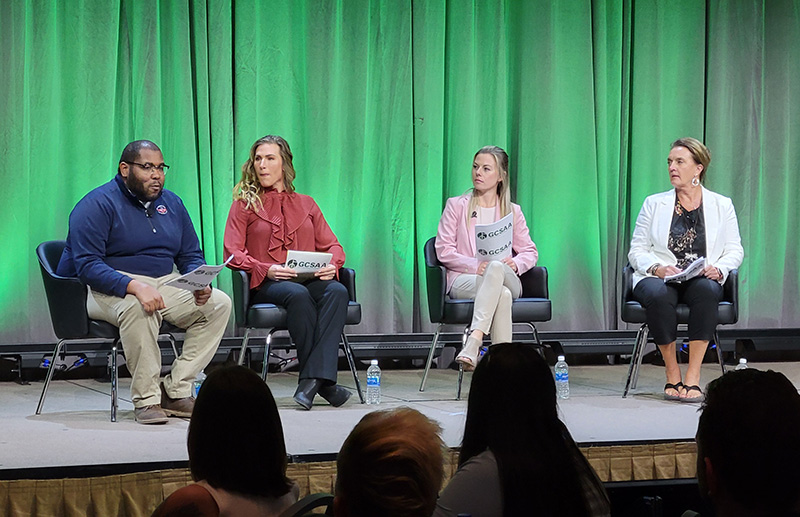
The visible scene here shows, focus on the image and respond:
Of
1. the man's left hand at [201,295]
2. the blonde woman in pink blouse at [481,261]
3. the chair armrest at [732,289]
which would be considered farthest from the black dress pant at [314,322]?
the chair armrest at [732,289]

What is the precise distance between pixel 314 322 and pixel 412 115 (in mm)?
1814

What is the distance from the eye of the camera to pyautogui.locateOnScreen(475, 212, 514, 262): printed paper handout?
4668mm

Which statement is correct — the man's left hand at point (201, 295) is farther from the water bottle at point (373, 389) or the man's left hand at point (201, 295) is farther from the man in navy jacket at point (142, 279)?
the water bottle at point (373, 389)

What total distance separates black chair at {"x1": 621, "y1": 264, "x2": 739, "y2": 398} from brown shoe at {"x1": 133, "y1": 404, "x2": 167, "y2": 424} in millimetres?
2054

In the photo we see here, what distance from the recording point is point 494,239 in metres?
4.68

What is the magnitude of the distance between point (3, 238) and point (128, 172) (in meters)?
1.36

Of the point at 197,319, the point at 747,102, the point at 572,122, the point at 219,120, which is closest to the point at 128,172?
the point at 197,319

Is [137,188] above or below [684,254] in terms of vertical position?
above

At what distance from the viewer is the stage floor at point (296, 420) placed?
317cm

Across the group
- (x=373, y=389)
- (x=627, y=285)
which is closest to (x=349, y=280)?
(x=373, y=389)

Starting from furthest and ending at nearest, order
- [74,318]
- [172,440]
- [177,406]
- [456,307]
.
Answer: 1. [456,307]
2. [177,406]
3. [74,318]
4. [172,440]

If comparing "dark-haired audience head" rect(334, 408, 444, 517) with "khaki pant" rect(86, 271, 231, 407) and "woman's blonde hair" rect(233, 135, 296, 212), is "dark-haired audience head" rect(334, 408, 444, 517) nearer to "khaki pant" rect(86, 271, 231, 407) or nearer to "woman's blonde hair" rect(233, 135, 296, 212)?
"khaki pant" rect(86, 271, 231, 407)

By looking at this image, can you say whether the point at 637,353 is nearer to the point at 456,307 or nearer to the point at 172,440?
the point at 456,307

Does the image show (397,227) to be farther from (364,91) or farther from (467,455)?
(467,455)
